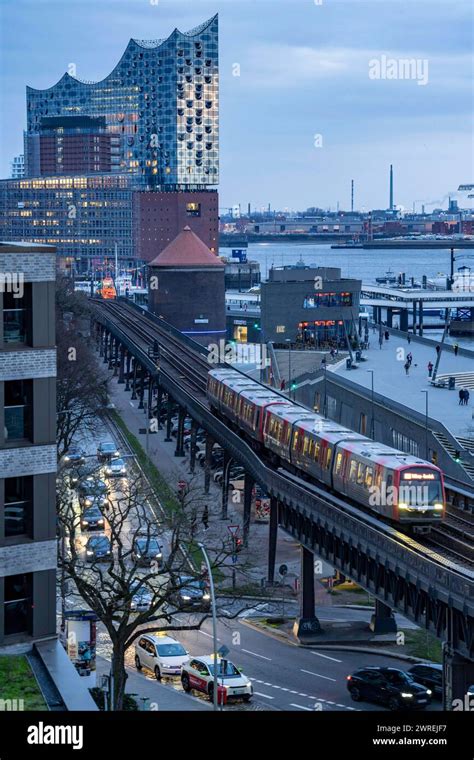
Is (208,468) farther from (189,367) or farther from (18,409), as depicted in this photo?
(18,409)

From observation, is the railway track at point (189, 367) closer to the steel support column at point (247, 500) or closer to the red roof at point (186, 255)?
the red roof at point (186, 255)

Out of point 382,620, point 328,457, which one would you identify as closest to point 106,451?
point 328,457

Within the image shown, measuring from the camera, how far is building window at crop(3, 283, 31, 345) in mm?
20234

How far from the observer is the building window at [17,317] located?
2023 centimetres

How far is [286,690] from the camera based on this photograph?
99.2 feet

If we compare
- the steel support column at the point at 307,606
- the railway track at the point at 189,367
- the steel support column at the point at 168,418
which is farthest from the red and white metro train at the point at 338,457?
the steel support column at the point at 168,418

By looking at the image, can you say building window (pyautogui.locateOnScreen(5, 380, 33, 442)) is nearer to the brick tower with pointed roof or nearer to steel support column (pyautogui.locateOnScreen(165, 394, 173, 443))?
steel support column (pyautogui.locateOnScreen(165, 394, 173, 443))

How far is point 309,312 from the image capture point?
317 feet

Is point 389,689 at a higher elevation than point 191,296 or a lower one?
lower

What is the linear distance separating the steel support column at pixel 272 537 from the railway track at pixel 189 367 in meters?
6.83

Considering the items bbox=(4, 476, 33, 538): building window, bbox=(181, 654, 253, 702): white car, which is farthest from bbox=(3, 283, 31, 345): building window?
bbox=(181, 654, 253, 702): white car

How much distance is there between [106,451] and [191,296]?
5637 centimetres
